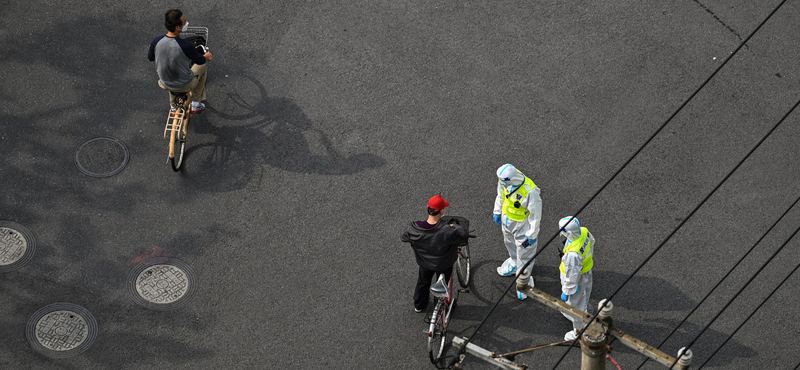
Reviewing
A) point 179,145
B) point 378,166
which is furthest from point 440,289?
point 179,145

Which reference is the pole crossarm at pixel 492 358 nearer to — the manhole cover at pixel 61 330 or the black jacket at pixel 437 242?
the black jacket at pixel 437 242

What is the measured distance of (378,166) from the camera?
11.6m

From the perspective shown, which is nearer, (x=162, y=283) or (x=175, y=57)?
(x=162, y=283)

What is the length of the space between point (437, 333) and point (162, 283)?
351 centimetres

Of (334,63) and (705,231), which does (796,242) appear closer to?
(705,231)

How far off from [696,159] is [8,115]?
31.8ft

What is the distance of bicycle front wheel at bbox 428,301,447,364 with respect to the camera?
31.0 ft

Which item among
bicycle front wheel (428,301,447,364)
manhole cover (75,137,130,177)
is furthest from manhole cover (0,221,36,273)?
bicycle front wheel (428,301,447,364)

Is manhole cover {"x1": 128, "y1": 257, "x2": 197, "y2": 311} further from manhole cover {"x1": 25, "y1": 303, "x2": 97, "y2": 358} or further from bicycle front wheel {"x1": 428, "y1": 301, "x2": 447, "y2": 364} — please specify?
bicycle front wheel {"x1": 428, "y1": 301, "x2": 447, "y2": 364}

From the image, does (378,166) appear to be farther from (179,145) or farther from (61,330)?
(61,330)

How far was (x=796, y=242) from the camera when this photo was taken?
1109 cm

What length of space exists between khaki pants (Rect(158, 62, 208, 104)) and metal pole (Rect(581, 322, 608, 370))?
7.02m

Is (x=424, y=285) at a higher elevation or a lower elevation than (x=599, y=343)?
lower

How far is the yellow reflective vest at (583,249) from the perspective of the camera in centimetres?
959
